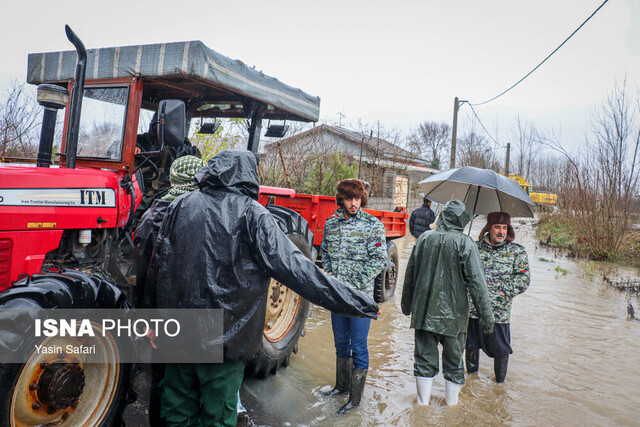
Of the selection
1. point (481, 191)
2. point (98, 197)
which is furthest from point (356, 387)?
point (481, 191)

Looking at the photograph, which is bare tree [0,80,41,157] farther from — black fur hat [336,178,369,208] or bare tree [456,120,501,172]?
bare tree [456,120,501,172]

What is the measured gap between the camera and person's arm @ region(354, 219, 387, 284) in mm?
3686

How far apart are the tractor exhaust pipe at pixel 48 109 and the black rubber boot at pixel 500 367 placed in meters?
4.05

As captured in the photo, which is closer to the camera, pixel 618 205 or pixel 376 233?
pixel 376 233

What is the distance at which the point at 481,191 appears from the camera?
495 cm

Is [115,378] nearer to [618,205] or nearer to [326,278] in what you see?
[326,278]

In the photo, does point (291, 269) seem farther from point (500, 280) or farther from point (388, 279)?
point (388, 279)

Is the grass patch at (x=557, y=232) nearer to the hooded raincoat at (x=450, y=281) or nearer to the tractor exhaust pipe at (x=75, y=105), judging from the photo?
the hooded raincoat at (x=450, y=281)

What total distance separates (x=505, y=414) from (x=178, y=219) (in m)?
3.14

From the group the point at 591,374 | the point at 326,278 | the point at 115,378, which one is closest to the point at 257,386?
the point at 115,378

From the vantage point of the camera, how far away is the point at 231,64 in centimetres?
353

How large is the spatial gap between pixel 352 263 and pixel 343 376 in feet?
3.17

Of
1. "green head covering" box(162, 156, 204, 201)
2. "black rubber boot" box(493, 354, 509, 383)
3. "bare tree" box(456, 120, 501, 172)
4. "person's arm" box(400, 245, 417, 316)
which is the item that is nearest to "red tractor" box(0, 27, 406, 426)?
"green head covering" box(162, 156, 204, 201)

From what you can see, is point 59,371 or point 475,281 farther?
point 475,281
